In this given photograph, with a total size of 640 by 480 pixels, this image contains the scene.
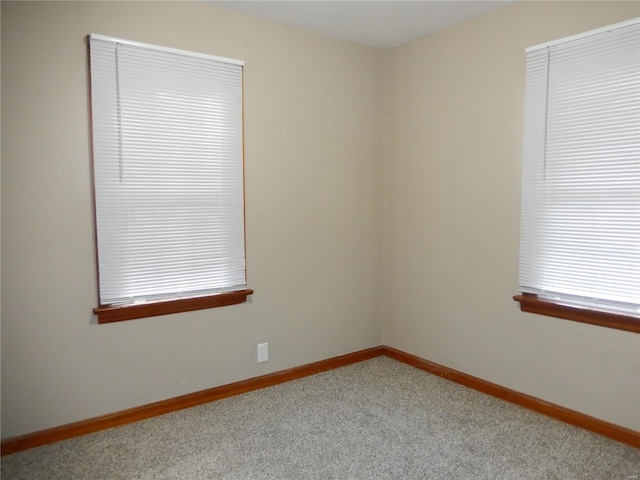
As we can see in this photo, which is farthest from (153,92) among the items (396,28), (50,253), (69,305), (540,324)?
(540,324)

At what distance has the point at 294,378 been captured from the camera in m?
3.26

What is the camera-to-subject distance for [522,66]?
2748 millimetres

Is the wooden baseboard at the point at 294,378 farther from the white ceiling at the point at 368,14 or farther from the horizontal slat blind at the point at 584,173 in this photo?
the white ceiling at the point at 368,14

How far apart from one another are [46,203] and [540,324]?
2.76 m

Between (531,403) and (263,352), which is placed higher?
(263,352)

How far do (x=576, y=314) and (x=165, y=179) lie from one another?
7.86 ft

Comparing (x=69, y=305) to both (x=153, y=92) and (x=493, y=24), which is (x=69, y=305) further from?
(x=493, y=24)

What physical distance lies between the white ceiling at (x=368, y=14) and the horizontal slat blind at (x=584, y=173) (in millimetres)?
570

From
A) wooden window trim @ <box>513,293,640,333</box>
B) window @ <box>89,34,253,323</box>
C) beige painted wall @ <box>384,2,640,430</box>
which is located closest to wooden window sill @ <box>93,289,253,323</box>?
window @ <box>89,34,253,323</box>

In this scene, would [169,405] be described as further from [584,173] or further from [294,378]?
[584,173]

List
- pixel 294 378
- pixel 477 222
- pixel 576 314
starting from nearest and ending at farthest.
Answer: pixel 576 314, pixel 477 222, pixel 294 378

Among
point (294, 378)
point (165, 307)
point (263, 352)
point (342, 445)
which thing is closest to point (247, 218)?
point (165, 307)

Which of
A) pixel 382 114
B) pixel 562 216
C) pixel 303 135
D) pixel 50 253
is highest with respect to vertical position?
pixel 382 114

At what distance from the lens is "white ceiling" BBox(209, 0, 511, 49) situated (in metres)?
2.77
